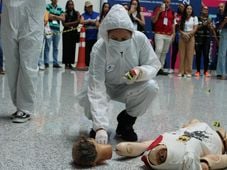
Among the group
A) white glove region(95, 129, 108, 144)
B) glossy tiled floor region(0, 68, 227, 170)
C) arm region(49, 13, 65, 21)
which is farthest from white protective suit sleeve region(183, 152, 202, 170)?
arm region(49, 13, 65, 21)

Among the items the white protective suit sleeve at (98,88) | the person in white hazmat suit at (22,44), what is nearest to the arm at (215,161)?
the white protective suit sleeve at (98,88)

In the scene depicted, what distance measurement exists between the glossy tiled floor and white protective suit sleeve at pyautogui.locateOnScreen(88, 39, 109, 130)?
0.24 meters

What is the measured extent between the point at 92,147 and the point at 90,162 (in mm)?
79

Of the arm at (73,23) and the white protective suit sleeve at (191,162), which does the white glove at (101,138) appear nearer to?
the white protective suit sleeve at (191,162)

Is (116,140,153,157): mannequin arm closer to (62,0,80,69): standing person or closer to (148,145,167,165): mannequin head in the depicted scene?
(148,145,167,165): mannequin head

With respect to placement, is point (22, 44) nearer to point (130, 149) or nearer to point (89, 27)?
point (130, 149)

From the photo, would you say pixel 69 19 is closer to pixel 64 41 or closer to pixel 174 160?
pixel 64 41

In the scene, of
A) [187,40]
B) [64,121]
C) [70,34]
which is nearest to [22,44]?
[64,121]

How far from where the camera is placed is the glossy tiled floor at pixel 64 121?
96.8 inches

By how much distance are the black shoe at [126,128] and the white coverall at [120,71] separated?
66 mm

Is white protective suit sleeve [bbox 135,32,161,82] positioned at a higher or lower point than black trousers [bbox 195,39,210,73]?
higher

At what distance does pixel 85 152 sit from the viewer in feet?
7.61

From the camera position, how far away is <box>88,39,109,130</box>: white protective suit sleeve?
2.76m

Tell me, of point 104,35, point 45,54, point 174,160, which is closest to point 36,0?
point 104,35
